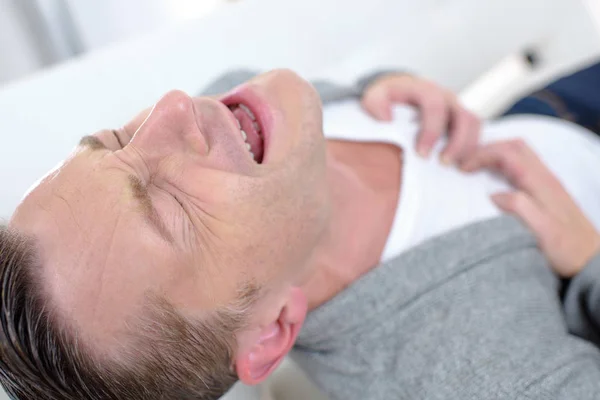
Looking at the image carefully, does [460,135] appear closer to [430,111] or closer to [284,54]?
[430,111]

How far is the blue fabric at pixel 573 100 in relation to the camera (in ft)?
3.62

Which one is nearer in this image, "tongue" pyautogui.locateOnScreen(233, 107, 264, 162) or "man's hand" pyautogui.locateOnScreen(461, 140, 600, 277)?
"tongue" pyautogui.locateOnScreen(233, 107, 264, 162)

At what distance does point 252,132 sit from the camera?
67 centimetres

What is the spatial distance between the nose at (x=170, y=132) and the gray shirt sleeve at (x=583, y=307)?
2.00 ft

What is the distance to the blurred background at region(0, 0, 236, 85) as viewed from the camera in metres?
1.40

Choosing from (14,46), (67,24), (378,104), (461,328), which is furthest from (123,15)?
(461,328)

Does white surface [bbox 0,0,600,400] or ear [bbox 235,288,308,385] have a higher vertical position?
white surface [bbox 0,0,600,400]

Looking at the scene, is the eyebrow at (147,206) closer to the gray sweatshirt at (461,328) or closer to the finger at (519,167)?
the gray sweatshirt at (461,328)

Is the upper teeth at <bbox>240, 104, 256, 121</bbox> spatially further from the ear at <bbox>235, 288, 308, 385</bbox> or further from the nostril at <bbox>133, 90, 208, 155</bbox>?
the ear at <bbox>235, 288, 308, 385</bbox>

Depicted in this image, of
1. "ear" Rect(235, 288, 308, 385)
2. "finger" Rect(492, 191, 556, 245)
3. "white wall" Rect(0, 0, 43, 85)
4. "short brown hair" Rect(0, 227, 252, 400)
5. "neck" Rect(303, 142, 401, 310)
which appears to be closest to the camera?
"short brown hair" Rect(0, 227, 252, 400)

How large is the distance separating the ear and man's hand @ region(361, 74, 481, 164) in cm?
38

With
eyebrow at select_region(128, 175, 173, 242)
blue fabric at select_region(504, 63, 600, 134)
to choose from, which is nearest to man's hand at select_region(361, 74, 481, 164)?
blue fabric at select_region(504, 63, 600, 134)

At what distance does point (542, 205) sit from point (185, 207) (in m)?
0.63

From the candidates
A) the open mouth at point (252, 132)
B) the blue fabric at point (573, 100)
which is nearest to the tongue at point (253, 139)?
the open mouth at point (252, 132)
